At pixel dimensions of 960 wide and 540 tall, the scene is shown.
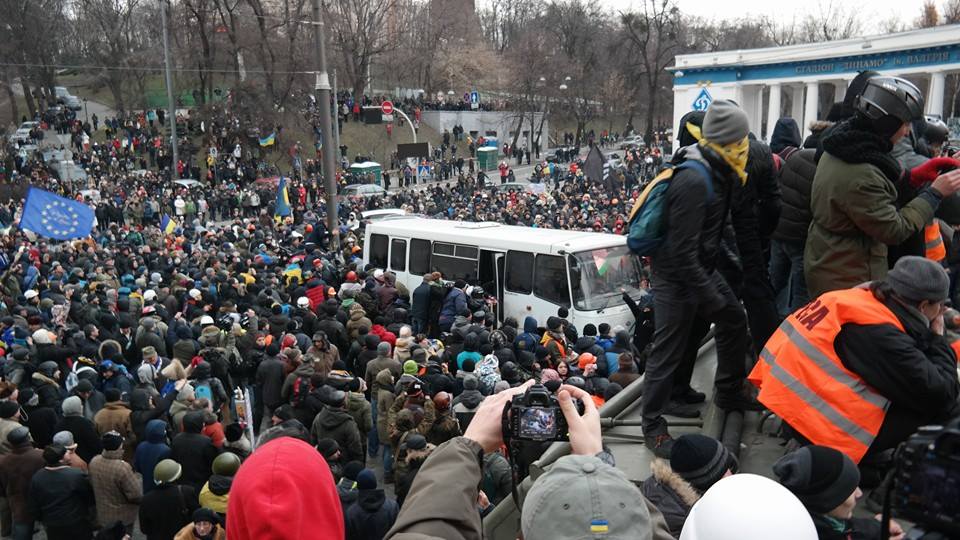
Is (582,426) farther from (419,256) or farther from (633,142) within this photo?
(633,142)

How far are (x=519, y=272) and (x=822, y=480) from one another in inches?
448

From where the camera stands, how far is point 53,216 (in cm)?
1667

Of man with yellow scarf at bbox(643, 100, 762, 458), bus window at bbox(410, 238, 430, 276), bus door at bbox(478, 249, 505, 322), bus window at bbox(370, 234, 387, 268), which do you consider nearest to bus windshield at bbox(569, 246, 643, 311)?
bus door at bbox(478, 249, 505, 322)

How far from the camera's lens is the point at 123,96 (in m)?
57.8

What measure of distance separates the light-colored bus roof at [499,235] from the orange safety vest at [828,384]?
9.73 meters

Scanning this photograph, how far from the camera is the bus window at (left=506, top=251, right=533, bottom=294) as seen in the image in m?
14.1

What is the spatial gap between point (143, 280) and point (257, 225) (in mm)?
10537

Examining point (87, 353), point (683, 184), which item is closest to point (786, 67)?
point (87, 353)

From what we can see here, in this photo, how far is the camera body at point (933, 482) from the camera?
1677 millimetres

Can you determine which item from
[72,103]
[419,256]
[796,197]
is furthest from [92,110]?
[796,197]

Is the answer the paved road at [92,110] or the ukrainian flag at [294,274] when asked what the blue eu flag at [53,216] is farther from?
the paved road at [92,110]

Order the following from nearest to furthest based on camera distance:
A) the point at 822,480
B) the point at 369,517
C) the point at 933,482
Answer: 1. the point at 933,482
2. the point at 822,480
3. the point at 369,517

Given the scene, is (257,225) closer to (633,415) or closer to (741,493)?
(633,415)

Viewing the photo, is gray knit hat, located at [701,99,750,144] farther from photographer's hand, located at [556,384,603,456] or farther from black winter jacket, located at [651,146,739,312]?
photographer's hand, located at [556,384,603,456]
